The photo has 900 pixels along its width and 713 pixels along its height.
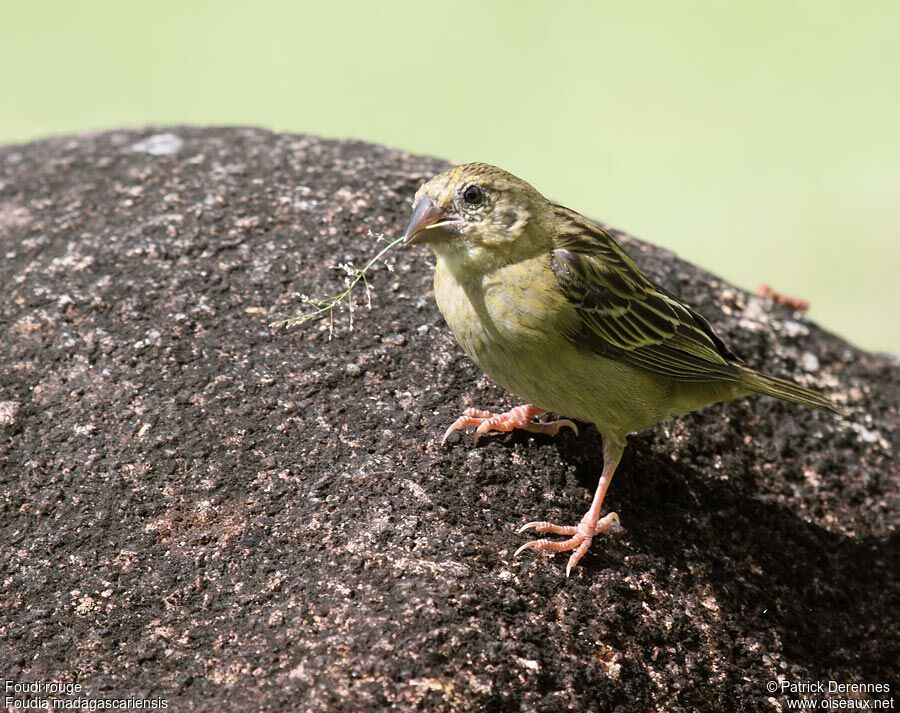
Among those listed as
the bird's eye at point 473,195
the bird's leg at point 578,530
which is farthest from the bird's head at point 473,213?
the bird's leg at point 578,530

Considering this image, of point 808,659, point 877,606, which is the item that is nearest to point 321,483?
point 808,659

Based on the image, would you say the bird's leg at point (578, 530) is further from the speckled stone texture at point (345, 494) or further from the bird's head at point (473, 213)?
the bird's head at point (473, 213)

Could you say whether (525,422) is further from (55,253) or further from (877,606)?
(55,253)

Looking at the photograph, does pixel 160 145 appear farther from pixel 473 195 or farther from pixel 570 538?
pixel 570 538

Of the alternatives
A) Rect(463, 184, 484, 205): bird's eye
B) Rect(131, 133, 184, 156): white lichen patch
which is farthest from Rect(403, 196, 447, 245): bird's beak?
Rect(131, 133, 184, 156): white lichen patch

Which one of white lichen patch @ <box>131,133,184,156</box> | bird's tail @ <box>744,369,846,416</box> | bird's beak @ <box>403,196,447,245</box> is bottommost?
bird's tail @ <box>744,369,846,416</box>

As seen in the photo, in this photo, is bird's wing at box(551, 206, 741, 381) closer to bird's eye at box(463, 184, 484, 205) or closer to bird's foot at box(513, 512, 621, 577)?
bird's eye at box(463, 184, 484, 205)

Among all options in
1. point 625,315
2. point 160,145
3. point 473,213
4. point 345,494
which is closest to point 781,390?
point 625,315
